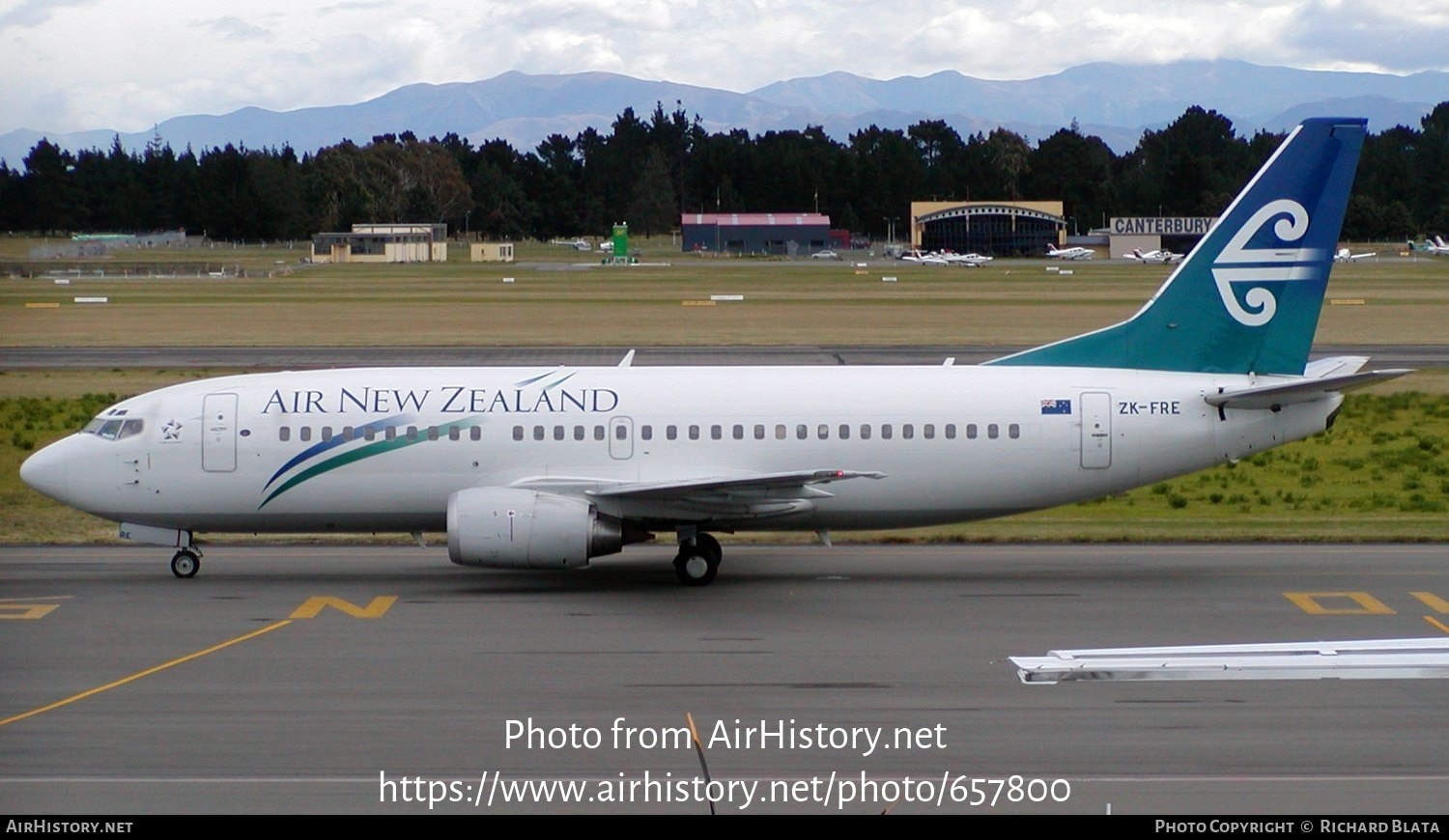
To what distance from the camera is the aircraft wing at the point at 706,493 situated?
22.6 meters

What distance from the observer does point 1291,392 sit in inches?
929

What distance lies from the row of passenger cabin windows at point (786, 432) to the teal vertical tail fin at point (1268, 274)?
7.98 feet

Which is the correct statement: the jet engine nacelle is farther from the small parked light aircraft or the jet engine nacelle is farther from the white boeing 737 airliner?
the small parked light aircraft

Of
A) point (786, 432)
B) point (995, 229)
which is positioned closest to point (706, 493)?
point (786, 432)

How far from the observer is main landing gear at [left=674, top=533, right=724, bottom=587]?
23766 mm

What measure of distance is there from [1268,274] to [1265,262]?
20 cm

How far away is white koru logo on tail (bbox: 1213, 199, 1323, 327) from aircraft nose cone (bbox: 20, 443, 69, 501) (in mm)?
17778

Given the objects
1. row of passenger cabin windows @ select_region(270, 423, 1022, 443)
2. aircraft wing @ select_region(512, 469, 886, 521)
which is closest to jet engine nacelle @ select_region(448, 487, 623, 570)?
aircraft wing @ select_region(512, 469, 886, 521)

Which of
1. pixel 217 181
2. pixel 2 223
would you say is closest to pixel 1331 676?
pixel 2 223

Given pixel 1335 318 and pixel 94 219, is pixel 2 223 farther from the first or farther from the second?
pixel 94 219

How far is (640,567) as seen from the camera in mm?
25672

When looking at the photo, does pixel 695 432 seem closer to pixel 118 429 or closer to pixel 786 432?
pixel 786 432

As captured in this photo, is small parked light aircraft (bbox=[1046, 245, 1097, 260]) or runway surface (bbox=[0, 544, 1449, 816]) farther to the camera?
small parked light aircraft (bbox=[1046, 245, 1097, 260])

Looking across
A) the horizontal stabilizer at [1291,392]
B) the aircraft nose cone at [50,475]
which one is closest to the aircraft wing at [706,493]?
the horizontal stabilizer at [1291,392]
